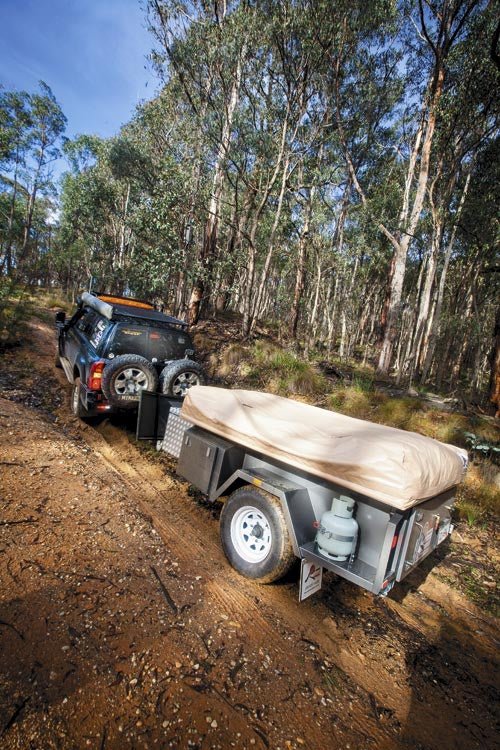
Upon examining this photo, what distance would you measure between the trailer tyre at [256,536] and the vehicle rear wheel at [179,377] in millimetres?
2567

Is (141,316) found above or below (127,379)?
above

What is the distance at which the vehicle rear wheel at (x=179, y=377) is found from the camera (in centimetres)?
560

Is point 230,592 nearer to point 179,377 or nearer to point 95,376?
point 179,377

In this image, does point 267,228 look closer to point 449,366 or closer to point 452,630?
point 449,366

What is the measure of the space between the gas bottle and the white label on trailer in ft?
0.63

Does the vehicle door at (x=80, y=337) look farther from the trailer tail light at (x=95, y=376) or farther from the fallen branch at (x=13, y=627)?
the fallen branch at (x=13, y=627)

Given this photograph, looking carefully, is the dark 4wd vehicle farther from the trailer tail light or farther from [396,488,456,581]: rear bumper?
[396,488,456,581]: rear bumper

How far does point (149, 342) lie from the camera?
614cm

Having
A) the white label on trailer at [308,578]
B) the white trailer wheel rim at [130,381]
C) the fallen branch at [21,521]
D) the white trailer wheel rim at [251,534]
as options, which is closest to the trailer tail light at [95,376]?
the white trailer wheel rim at [130,381]

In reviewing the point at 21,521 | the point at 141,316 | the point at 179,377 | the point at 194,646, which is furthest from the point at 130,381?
the point at 194,646

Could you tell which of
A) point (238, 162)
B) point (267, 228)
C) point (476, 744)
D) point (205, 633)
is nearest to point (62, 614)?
point (205, 633)

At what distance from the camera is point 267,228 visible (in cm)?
2192

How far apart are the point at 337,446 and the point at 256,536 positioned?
3.80 feet

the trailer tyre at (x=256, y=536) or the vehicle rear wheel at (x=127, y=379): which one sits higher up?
the vehicle rear wheel at (x=127, y=379)
